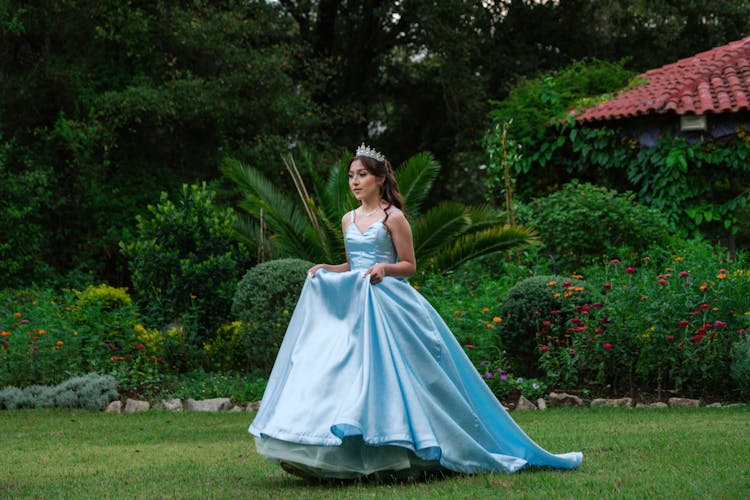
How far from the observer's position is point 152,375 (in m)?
11.0

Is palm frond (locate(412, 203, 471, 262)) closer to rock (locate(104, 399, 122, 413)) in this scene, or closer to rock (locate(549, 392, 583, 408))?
rock (locate(549, 392, 583, 408))

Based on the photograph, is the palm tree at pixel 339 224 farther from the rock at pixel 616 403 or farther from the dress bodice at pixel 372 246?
the dress bodice at pixel 372 246

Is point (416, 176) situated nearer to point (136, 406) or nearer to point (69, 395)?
point (136, 406)

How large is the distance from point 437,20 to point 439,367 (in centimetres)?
1649

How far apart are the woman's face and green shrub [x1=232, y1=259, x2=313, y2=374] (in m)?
5.16

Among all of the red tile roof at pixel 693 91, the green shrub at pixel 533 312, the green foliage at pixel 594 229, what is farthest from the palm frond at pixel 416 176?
the red tile roof at pixel 693 91

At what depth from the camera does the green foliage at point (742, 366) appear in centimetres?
899

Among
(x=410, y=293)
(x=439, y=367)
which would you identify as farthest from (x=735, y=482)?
(x=410, y=293)

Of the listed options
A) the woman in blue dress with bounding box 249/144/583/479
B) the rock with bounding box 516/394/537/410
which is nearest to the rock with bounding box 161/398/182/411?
the rock with bounding box 516/394/537/410

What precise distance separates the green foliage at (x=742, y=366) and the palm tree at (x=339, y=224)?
4218mm

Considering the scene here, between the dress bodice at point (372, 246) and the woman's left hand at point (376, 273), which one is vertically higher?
the dress bodice at point (372, 246)

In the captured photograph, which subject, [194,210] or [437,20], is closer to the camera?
[194,210]

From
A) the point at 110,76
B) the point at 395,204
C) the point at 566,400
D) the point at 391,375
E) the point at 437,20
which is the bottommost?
the point at 566,400

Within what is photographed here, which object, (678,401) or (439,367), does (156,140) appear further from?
(439,367)
